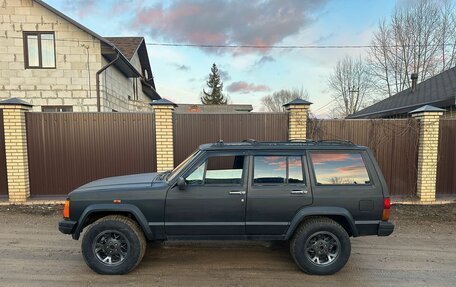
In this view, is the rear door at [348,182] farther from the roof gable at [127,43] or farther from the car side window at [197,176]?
the roof gable at [127,43]

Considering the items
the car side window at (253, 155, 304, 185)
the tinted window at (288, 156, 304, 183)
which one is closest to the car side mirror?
the car side window at (253, 155, 304, 185)

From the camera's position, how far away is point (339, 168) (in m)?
3.96

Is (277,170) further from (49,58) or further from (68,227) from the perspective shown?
→ (49,58)

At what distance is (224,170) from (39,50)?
37.2 ft

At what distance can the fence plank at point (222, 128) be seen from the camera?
776cm

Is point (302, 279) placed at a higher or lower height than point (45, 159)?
lower

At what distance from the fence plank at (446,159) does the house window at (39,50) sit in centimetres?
1359

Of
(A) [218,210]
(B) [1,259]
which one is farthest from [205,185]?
(B) [1,259]

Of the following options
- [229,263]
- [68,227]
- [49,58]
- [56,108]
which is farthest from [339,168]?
[49,58]

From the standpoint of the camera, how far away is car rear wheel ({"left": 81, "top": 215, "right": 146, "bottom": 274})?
3752mm

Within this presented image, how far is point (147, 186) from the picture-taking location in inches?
153

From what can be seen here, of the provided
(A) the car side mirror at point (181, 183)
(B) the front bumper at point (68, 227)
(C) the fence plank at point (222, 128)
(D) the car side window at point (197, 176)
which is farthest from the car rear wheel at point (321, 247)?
(C) the fence plank at point (222, 128)

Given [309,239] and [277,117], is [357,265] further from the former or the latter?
[277,117]

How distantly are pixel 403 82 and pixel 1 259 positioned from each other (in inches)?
1097
